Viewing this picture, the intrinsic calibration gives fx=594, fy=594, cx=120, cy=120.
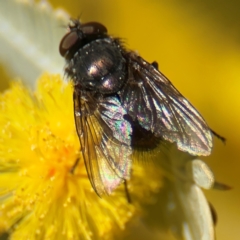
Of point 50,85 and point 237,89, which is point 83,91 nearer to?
point 50,85

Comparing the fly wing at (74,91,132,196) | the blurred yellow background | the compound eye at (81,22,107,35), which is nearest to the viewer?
the fly wing at (74,91,132,196)

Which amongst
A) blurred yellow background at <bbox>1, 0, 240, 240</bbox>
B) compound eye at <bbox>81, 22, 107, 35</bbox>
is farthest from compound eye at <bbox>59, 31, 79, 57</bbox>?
blurred yellow background at <bbox>1, 0, 240, 240</bbox>

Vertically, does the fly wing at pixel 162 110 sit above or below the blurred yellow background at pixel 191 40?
below

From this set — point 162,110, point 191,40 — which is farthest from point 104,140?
point 191,40

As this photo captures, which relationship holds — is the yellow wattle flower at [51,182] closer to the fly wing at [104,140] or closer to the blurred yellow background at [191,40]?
the fly wing at [104,140]

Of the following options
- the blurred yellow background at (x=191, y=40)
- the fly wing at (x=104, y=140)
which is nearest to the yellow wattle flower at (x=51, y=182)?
the fly wing at (x=104, y=140)

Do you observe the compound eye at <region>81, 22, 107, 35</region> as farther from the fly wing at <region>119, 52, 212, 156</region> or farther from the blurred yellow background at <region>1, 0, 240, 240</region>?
the blurred yellow background at <region>1, 0, 240, 240</region>

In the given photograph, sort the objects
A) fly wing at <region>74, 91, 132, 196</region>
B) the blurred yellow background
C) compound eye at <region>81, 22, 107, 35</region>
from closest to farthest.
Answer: fly wing at <region>74, 91, 132, 196</region>
compound eye at <region>81, 22, 107, 35</region>
the blurred yellow background
